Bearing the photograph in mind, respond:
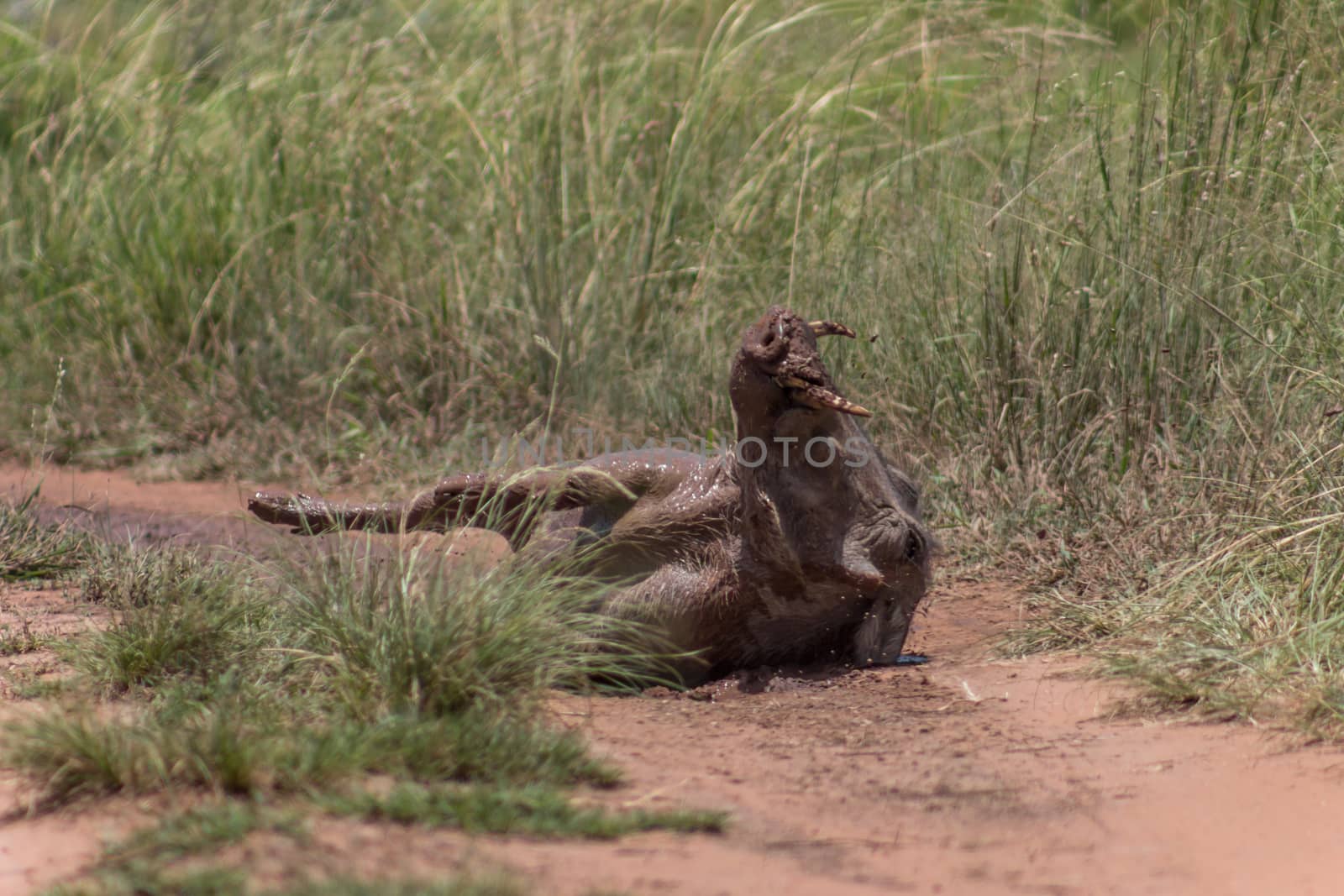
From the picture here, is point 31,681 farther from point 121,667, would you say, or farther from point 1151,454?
point 1151,454

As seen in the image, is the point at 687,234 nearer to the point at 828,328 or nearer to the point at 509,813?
the point at 828,328

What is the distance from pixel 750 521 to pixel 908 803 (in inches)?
38.7

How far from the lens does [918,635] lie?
4.73m

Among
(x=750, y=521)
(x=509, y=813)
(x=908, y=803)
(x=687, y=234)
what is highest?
(x=687, y=234)

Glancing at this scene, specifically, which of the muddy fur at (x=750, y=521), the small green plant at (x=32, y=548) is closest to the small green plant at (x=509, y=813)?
the muddy fur at (x=750, y=521)

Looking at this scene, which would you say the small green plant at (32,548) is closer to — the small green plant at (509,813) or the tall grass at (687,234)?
the tall grass at (687,234)

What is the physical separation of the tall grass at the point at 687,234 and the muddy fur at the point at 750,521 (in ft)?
2.38

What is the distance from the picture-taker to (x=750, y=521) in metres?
3.87

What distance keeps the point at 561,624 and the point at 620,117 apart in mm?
4202

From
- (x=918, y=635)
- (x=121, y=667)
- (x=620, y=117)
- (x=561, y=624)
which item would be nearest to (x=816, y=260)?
(x=620, y=117)

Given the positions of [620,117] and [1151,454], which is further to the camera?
[620,117]

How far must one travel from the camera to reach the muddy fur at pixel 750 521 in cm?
377

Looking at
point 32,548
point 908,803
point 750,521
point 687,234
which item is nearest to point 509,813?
point 908,803

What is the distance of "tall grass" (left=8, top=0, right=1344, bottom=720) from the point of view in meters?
5.20
